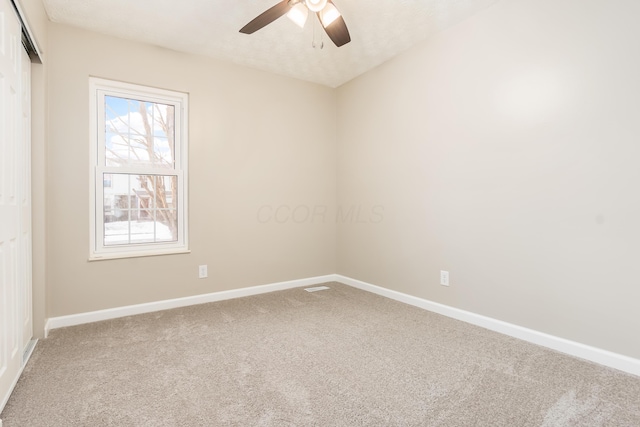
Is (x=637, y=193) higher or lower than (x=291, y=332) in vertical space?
higher

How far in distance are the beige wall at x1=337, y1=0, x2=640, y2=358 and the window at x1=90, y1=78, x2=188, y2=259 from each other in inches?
84.2

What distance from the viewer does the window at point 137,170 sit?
2.94m

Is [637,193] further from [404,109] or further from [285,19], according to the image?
[285,19]

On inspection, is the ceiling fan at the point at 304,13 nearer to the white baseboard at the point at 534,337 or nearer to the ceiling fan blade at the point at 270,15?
the ceiling fan blade at the point at 270,15

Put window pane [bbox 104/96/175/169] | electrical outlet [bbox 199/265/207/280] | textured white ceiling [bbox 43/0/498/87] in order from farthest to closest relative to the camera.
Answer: electrical outlet [bbox 199/265/207/280] < window pane [bbox 104/96/175/169] < textured white ceiling [bbox 43/0/498/87]

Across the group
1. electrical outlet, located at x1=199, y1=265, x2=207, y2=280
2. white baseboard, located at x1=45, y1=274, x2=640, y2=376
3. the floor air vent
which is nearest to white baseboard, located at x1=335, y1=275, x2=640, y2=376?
white baseboard, located at x1=45, y1=274, x2=640, y2=376

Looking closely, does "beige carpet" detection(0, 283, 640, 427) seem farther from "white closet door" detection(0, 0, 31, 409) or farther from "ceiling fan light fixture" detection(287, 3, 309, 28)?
"ceiling fan light fixture" detection(287, 3, 309, 28)

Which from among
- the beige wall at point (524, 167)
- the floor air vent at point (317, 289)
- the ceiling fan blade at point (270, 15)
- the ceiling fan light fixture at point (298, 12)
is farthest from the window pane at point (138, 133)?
the beige wall at point (524, 167)

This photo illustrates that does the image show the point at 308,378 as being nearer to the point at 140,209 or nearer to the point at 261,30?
the point at 140,209

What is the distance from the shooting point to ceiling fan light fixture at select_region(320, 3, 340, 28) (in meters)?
2.14

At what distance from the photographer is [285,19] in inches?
108

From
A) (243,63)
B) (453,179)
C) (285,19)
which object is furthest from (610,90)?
(243,63)

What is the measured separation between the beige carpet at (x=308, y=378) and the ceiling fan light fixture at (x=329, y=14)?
2239 millimetres

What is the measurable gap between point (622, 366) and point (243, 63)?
395 cm
